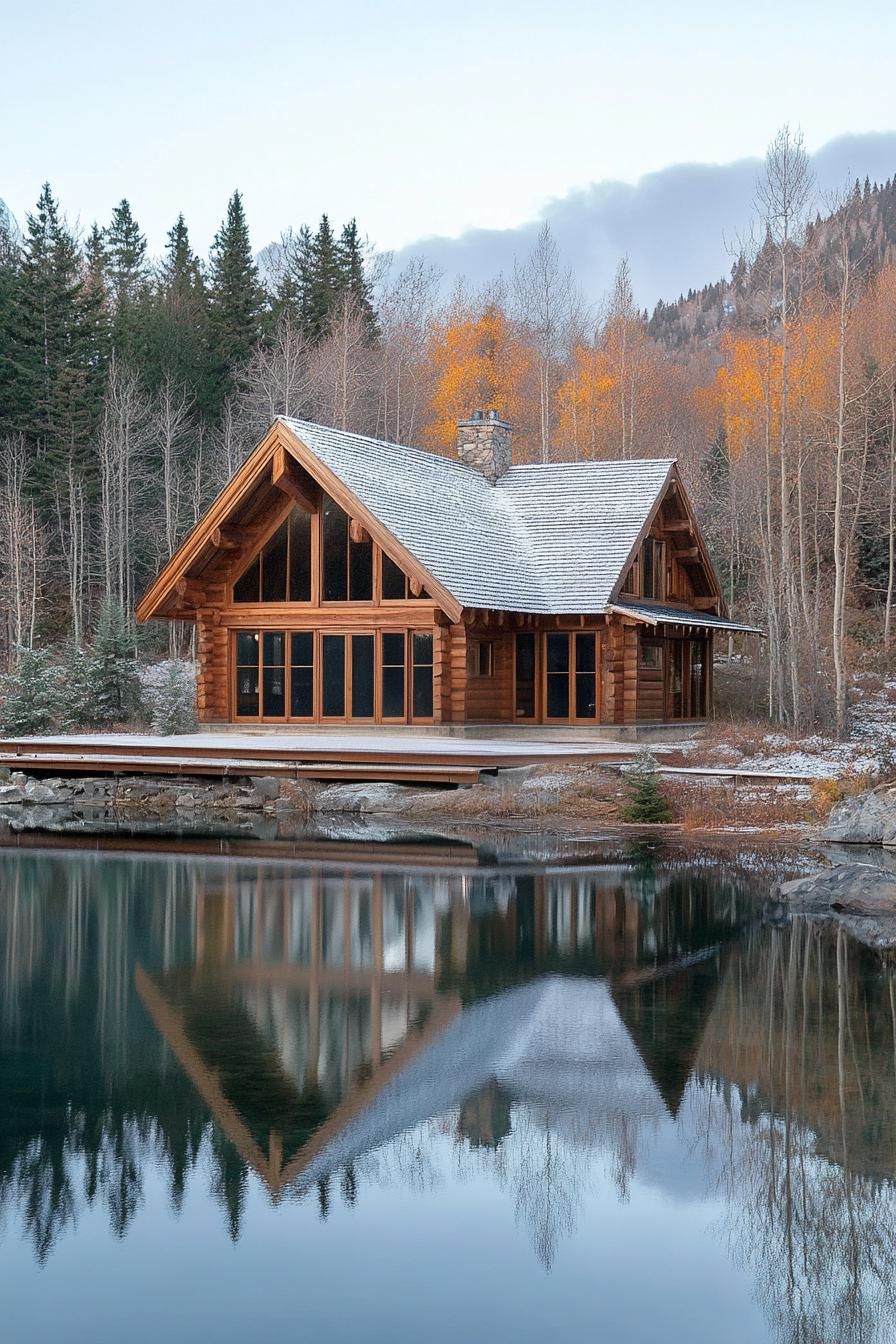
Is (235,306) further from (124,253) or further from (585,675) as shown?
(585,675)

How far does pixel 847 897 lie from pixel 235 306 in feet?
161

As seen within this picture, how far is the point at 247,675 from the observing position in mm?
29969

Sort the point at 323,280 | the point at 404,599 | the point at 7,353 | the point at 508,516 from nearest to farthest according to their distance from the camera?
the point at 404,599, the point at 508,516, the point at 7,353, the point at 323,280

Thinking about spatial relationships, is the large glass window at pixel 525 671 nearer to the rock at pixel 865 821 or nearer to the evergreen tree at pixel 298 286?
the rock at pixel 865 821

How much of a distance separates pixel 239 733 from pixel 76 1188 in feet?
73.4

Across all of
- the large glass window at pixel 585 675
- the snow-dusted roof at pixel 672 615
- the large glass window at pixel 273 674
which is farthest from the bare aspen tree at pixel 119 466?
the large glass window at pixel 585 675

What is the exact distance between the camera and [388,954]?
43.8 ft

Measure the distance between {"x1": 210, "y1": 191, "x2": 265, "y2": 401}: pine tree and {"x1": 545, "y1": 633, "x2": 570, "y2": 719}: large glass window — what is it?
1300 inches

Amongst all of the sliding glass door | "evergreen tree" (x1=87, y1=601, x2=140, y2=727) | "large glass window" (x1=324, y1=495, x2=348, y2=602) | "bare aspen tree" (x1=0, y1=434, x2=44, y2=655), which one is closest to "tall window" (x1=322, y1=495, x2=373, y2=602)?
"large glass window" (x1=324, y1=495, x2=348, y2=602)

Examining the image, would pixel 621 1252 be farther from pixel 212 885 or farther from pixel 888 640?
pixel 888 640

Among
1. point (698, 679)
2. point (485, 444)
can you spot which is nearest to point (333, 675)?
point (485, 444)

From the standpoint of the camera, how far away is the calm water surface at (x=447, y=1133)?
21.0ft

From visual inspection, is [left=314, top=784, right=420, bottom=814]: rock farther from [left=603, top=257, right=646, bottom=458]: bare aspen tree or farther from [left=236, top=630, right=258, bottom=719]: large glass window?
[left=603, top=257, right=646, bottom=458]: bare aspen tree

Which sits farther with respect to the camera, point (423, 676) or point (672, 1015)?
point (423, 676)
